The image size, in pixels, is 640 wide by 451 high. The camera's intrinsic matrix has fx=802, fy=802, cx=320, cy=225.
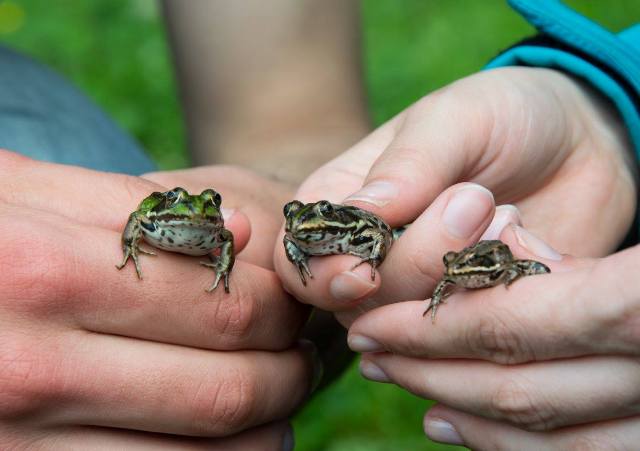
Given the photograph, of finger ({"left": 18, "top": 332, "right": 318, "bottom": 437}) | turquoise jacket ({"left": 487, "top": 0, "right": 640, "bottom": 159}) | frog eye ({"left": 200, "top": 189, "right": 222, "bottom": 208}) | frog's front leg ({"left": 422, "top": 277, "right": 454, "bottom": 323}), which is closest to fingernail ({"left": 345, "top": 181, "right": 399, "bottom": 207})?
frog's front leg ({"left": 422, "top": 277, "right": 454, "bottom": 323})

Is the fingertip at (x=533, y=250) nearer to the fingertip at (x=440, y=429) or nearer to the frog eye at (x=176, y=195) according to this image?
the fingertip at (x=440, y=429)

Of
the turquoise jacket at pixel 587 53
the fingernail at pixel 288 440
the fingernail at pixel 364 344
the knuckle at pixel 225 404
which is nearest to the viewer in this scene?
the knuckle at pixel 225 404

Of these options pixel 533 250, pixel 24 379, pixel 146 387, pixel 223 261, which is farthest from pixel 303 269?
pixel 24 379

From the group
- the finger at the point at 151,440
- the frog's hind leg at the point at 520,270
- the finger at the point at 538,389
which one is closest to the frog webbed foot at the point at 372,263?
the finger at the point at 538,389

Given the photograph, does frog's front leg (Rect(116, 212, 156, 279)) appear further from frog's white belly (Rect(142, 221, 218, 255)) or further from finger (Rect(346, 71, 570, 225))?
finger (Rect(346, 71, 570, 225))

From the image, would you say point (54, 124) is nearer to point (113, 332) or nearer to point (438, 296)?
point (113, 332)

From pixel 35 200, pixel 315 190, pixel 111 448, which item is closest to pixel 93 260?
pixel 35 200
